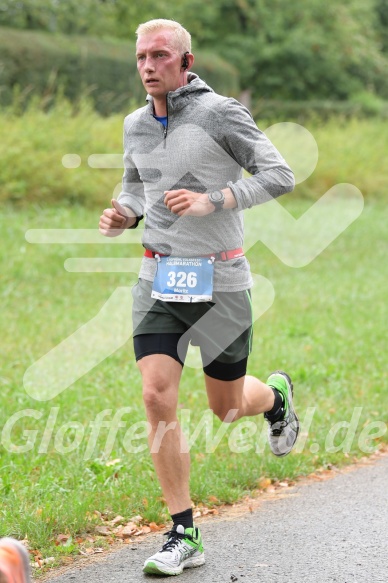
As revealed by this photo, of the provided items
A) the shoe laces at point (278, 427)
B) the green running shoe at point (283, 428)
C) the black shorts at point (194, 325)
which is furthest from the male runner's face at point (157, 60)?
the shoe laces at point (278, 427)

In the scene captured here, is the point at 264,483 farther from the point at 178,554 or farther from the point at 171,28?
the point at 171,28

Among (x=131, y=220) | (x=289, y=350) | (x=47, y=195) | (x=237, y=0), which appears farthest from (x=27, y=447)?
(x=237, y=0)

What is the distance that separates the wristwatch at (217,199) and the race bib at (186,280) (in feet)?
0.90

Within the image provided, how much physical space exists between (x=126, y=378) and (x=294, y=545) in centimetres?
347

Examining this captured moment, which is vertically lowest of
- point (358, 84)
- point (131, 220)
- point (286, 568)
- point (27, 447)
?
point (286, 568)

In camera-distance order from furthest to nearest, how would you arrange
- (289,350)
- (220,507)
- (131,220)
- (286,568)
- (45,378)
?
(289,350)
(45,378)
(220,507)
(131,220)
(286,568)

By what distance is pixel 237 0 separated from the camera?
114ft

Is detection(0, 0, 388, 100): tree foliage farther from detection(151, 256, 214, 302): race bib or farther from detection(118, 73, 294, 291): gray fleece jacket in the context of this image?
detection(151, 256, 214, 302): race bib

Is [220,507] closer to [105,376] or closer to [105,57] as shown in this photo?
[105,376]

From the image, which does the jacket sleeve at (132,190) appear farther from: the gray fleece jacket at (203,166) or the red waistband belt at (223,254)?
the red waistband belt at (223,254)

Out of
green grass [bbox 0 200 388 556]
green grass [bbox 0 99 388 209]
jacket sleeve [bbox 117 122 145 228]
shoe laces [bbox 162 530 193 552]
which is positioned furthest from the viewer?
green grass [bbox 0 99 388 209]

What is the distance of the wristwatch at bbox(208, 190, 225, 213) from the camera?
4316mm

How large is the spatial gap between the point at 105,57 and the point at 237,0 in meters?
12.1

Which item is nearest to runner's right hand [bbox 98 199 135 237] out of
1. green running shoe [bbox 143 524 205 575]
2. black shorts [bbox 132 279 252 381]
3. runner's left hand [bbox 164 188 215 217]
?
black shorts [bbox 132 279 252 381]
